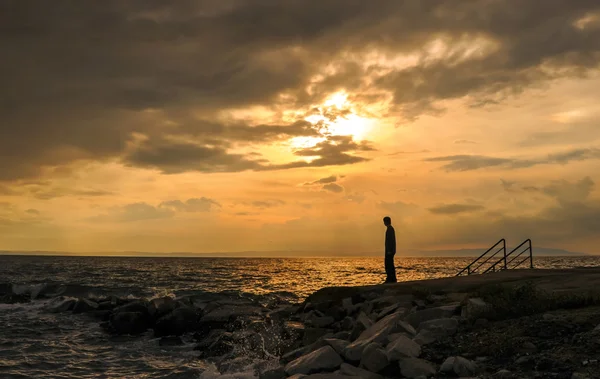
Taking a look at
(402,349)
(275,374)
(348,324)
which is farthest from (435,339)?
(348,324)

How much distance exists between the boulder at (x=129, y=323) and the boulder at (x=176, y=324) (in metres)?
1.05

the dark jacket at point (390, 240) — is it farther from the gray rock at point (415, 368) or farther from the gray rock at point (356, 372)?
the gray rock at point (415, 368)

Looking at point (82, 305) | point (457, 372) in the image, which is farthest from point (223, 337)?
point (82, 305)

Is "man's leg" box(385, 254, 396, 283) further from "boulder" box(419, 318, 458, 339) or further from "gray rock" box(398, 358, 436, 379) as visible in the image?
"gray rock" box(398, 358, 436, 379)

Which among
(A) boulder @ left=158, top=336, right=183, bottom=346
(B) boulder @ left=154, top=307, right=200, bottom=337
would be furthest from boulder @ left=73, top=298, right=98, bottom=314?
(A) boulder @ left=158, top=336, right=183, bottom=346

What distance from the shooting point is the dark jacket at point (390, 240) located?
1766 cm

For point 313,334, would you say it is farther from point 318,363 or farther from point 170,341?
point 170,341

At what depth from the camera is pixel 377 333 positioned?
373 inches

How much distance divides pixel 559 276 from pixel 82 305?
71.0 feet

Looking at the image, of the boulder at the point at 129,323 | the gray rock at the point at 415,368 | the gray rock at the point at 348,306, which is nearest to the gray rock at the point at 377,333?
the gray rock at the point at 415,368

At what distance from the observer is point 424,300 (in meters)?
13.3

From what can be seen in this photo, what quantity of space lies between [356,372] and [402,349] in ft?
2.92

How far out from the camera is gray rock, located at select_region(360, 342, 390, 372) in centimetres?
803

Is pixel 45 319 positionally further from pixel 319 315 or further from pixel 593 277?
pixel 593 277
